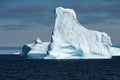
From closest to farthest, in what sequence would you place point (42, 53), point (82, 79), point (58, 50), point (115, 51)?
point (82, 79), point (58, 50), point (42, 53), point (115, 51)

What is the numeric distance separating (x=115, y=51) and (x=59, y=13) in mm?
28547

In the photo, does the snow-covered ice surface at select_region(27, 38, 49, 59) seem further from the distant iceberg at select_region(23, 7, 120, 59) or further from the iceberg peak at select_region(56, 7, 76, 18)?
the iceberg peak at select_region(56, 7, 76, 18)

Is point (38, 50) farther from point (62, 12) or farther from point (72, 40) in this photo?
point (62, 12)

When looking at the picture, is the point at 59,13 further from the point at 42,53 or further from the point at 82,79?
the point at 82,79

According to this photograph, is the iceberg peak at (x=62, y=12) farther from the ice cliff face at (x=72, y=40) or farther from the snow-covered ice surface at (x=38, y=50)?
the snow-covered ice surface at (x=38, y=50)

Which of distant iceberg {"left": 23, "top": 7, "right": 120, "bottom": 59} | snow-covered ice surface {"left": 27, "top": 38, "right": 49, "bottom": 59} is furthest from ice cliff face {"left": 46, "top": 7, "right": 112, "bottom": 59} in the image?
snow-covered ice surface {"left": 27, "top": 38, "right": 49, "bottom": 59}

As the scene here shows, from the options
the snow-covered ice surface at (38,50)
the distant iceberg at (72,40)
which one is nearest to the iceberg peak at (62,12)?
the distant iceberg at (72,40)

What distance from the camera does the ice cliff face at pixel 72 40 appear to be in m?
83.4

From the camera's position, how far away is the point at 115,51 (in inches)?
4222

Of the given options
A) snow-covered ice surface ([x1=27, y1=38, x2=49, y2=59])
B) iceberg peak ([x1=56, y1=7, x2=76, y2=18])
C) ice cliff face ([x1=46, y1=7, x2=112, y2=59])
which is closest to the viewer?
ice cliff face ([x1=46, y1=7, x2=112, y2=59])

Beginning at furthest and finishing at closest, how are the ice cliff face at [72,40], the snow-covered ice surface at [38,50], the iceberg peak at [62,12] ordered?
1. the snow-covered ice surface at [38,50]
2. the iceberg peak at [62,12]
3. the ice cliff face at [72,40]

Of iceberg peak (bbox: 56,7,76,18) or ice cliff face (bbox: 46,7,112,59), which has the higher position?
iceberg peak (bbox: 56,7,76,18)

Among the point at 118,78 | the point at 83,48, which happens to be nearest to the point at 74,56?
the point at 83,48

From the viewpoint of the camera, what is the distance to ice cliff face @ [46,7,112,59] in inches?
Answer: 3282
